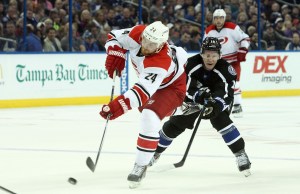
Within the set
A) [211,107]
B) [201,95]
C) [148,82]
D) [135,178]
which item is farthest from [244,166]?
[148,82]

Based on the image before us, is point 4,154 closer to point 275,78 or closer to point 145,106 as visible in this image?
point 145,106

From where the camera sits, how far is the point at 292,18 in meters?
18.6

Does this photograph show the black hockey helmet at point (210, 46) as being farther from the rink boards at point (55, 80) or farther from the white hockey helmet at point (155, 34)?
the rink boards at point (55, 80)

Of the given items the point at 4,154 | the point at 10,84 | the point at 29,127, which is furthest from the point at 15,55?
the point at 4,154

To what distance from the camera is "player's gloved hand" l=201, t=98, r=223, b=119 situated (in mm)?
6606

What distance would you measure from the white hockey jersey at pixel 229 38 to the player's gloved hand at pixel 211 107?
655 cm

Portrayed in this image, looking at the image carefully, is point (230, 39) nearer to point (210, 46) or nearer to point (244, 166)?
point (210, 46)

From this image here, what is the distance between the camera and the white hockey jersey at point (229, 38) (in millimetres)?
13172

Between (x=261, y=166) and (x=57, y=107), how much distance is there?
7623mm

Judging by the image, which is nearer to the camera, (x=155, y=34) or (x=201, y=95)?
(x=155, y=34)

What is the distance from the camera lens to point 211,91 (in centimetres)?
678

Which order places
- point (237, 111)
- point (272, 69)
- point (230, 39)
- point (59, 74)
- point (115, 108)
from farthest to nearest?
point (272, 69)
point (59, 74)
point (230, 39)
point (237, 111)
point (115, 108)

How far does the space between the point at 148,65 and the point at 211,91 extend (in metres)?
1.01

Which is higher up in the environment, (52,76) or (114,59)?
(114,59)
